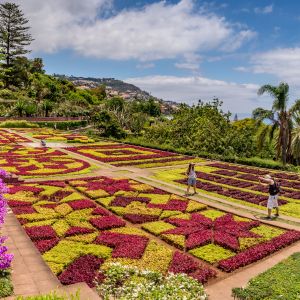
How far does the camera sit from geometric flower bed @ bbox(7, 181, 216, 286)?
9.59 m

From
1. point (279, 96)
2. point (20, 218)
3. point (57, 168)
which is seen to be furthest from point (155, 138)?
point (20, 218)

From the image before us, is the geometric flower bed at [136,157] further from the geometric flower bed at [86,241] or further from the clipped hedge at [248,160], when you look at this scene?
the geometric flower bed at [86,241]

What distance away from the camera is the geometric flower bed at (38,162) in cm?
2375

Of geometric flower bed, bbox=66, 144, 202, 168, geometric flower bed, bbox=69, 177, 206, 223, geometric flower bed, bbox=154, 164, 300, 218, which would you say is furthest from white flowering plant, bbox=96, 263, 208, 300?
geometric flower bed, bbox=66, 144, 202, 168

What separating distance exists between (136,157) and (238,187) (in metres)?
12.2

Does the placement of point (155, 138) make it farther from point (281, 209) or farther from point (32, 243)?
point (32, 243)

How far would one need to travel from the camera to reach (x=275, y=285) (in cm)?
833

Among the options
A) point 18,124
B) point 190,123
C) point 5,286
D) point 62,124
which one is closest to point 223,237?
point 5,286

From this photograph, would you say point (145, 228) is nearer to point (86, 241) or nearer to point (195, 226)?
point (195, 226)

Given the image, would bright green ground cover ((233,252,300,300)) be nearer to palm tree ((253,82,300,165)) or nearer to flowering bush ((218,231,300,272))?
flowering bush ((218,231,300,272))

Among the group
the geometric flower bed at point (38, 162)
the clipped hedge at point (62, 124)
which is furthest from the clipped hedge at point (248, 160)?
the clipped hedge at point (62, 124)

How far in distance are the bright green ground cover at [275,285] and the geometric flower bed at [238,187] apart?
6.57 meters

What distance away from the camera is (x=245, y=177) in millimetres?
23891

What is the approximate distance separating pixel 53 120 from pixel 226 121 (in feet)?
136
